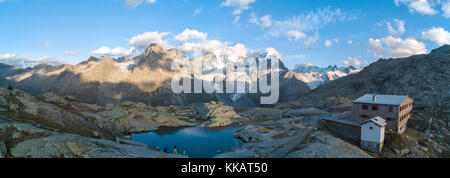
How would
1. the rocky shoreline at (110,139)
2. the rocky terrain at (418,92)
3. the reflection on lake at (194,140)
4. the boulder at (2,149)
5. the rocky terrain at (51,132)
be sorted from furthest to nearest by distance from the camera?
the reflection on lake at (194,140) < the rocky terrain at (418,92) < the rocky shoreline at (110,139) < the rocky terrain at (51,132) < the boulder at (2,149)

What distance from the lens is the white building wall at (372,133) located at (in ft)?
163

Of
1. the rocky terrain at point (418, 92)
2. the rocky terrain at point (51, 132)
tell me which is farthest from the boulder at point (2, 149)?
the rocky terrain at point (418, 92)

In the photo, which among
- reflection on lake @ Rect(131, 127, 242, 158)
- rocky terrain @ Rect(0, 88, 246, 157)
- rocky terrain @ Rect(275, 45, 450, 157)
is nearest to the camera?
rocky terrain @ Rect(0, 88, 246, 157)

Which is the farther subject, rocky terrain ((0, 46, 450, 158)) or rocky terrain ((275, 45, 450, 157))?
rocky terrain ((275, 45, 450, 157))

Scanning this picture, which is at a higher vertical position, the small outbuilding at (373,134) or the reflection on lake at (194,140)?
the small outbuilding at (373,134)

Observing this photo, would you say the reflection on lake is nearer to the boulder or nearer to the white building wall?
the white building wall

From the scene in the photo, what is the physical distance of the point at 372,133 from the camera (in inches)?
1981

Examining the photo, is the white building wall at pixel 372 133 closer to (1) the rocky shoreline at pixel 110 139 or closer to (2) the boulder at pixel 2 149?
(1) the rocky shoreline at pixel 110 139

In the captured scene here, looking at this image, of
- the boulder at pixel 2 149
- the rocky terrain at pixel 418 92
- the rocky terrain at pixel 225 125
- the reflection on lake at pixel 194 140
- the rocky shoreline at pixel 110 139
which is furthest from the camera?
the reflection on lake at pixel 194 140

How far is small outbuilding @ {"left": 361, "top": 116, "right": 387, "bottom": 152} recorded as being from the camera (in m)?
49.5

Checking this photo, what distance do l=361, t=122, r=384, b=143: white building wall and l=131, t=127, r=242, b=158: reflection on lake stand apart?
30.6m

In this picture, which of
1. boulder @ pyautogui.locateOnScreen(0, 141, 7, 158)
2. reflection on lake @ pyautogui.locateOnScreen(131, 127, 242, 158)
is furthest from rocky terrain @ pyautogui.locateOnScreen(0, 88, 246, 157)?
reflection on lake @ pyautogui.locateOnScreen(131, 127, 242, 158)

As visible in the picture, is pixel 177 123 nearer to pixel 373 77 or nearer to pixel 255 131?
pixel 255 131

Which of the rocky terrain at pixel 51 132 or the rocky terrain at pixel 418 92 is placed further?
the rocky terrain at pixel 418 92
